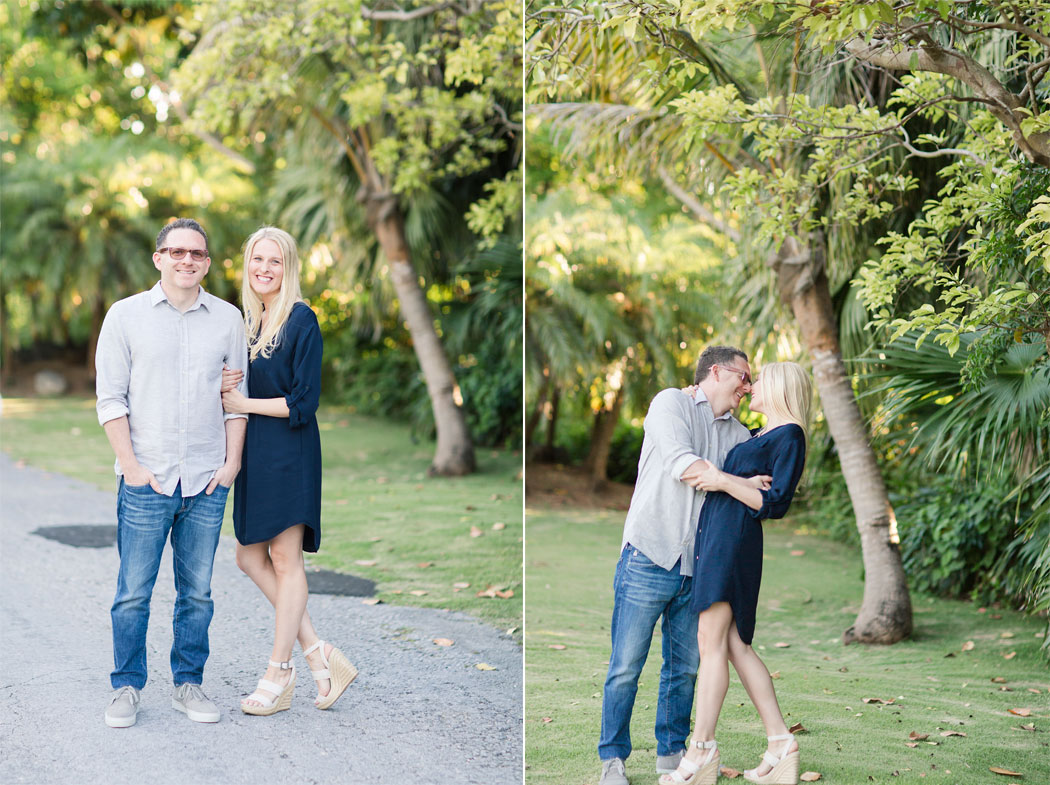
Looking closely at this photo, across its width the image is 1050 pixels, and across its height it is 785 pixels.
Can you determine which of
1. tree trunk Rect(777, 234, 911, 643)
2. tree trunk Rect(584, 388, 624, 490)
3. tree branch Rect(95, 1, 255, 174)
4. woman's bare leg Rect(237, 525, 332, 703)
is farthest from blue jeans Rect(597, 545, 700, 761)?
tree branch Rect(95, 1, 255, 174)

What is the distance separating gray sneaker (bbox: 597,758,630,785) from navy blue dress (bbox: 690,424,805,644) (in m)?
0.64

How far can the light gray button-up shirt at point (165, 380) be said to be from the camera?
12.3 feet

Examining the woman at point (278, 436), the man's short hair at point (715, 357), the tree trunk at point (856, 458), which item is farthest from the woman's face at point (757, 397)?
the tree trunk at point (856, 458)

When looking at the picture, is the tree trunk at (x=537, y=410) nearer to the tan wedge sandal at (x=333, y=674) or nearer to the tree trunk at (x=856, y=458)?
the tree trunk at (x=856, y=458)

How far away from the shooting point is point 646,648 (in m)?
3.64

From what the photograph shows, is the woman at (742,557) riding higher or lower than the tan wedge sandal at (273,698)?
higher

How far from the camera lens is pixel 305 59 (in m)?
9.19

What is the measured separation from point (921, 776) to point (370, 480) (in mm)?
7849

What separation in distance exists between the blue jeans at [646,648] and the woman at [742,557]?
0.11 m

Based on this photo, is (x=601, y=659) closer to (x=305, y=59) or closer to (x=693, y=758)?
(x=693, y=758)

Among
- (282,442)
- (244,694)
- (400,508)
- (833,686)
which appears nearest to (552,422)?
(400,508)

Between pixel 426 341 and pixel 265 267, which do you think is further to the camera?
pixel 426 341

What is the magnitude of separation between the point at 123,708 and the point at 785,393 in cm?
276

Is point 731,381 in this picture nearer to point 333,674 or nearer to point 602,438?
point 333,674
